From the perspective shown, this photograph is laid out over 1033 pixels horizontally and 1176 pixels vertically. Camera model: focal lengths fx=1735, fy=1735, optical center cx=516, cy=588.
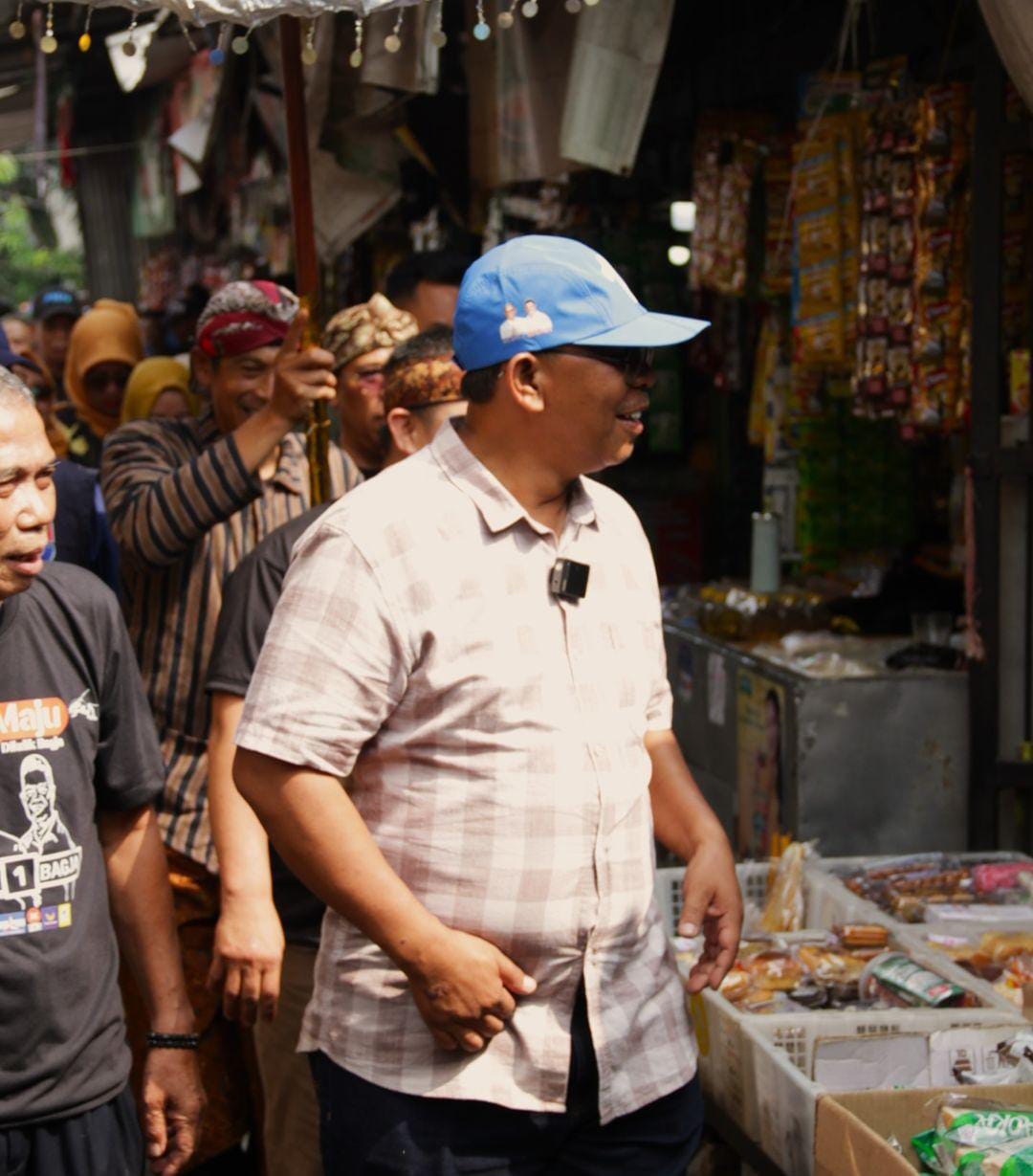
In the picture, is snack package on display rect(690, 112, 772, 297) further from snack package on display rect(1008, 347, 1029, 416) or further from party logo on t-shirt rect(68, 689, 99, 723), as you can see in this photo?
party logo on t-shirt rect(68, 689, 99, 723)

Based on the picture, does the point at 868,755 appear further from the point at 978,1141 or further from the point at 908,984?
the point at 978,1141

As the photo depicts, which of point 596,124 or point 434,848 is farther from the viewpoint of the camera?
point 596,124

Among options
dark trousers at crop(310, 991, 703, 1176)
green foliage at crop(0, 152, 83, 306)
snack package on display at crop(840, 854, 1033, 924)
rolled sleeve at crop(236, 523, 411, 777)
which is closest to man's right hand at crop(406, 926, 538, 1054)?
dark trousers at crop(310, 991, 703, 1176)

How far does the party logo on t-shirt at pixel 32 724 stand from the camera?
2.33m

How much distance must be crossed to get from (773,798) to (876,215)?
188cm

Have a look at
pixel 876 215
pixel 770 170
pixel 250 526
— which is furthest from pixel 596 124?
pixel 250 526

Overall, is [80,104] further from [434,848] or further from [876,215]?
[434,848]

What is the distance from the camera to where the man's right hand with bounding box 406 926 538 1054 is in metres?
2.24

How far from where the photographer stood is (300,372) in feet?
11.3

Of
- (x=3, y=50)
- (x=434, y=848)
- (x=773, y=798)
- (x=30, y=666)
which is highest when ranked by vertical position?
(x=3, y=50)

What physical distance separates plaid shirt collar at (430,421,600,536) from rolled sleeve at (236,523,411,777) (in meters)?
0.19

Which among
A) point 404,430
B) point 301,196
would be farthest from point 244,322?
point 404,430

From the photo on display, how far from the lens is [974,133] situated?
468 centimetres

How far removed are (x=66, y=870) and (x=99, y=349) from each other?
5.93m
